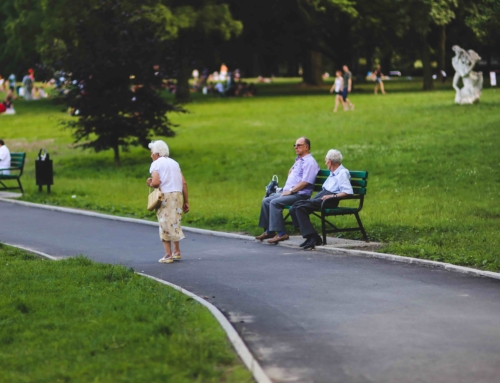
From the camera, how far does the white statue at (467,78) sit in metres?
36.6

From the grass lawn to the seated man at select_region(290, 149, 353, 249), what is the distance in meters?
0.93

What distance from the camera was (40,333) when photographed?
8.05 m

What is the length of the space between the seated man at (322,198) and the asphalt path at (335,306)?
31cm

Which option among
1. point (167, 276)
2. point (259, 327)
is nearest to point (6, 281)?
point (167, 276)

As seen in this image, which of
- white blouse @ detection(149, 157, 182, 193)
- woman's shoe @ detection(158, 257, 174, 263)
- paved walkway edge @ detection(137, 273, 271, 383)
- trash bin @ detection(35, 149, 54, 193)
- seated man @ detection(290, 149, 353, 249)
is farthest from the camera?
trash bin @ detection(35, 149, 54, 193)

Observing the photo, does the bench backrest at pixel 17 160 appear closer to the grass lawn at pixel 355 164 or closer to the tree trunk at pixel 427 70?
the grass lawn at pixel 355 164

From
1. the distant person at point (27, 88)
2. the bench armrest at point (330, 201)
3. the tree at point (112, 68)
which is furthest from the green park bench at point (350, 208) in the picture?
the distant person at point (27, 88)

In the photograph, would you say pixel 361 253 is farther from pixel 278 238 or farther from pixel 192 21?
pixel 192 21

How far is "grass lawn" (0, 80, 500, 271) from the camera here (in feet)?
51.6

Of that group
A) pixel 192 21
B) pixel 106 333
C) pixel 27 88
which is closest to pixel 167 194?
pixel 106 333

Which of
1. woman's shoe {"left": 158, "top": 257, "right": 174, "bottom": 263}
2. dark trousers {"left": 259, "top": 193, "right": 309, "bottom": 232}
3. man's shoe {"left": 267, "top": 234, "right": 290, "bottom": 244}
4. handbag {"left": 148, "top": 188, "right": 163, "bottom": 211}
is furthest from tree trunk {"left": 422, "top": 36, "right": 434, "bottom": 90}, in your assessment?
woman's shoe {"left": 158, "top": 257, "right": 174, "bottom": 263}

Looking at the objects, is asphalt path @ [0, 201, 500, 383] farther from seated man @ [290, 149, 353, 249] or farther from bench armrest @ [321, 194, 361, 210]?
bench armrest @ [321, 194, 361, 210]

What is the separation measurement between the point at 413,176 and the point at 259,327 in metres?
15.4

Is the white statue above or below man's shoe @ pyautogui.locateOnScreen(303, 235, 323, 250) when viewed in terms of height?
above
